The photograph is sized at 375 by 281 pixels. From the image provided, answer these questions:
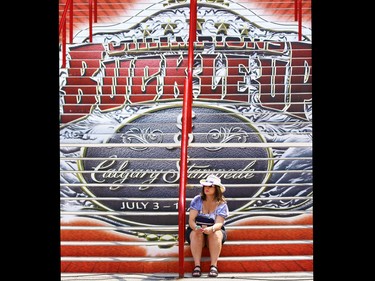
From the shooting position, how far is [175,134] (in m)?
9.34

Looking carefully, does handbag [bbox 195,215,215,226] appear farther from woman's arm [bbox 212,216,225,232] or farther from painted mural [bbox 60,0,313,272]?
painted mural [bbox 60,0,313,272]

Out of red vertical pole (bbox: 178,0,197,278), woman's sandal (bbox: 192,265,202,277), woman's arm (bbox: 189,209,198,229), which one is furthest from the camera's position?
woman's arm (bbox: 189,209,198,229)

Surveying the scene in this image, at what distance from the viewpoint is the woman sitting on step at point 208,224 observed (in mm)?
7305

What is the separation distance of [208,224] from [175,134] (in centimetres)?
212

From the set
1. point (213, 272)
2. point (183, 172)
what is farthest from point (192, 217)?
point (213, 272)

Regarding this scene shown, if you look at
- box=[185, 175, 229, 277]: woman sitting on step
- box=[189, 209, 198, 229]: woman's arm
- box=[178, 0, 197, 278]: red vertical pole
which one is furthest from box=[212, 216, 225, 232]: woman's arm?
box=[178, 0, 197, 278]: red vertical pole

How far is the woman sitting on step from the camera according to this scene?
730cm

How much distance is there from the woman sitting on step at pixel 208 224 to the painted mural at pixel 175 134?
0.27m

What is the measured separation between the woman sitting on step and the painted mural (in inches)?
10.7

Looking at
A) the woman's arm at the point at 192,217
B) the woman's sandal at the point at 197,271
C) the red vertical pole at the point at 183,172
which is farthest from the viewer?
the woman's arm at the point at 192,217

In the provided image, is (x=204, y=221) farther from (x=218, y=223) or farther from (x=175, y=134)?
(x=175, y=134)

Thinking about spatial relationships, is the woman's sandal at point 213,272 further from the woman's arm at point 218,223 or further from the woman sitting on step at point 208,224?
the woman's arm at point 218,223

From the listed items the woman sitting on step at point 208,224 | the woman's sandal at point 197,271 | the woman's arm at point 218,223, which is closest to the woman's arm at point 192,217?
the woman sitting on step at point 208,224
